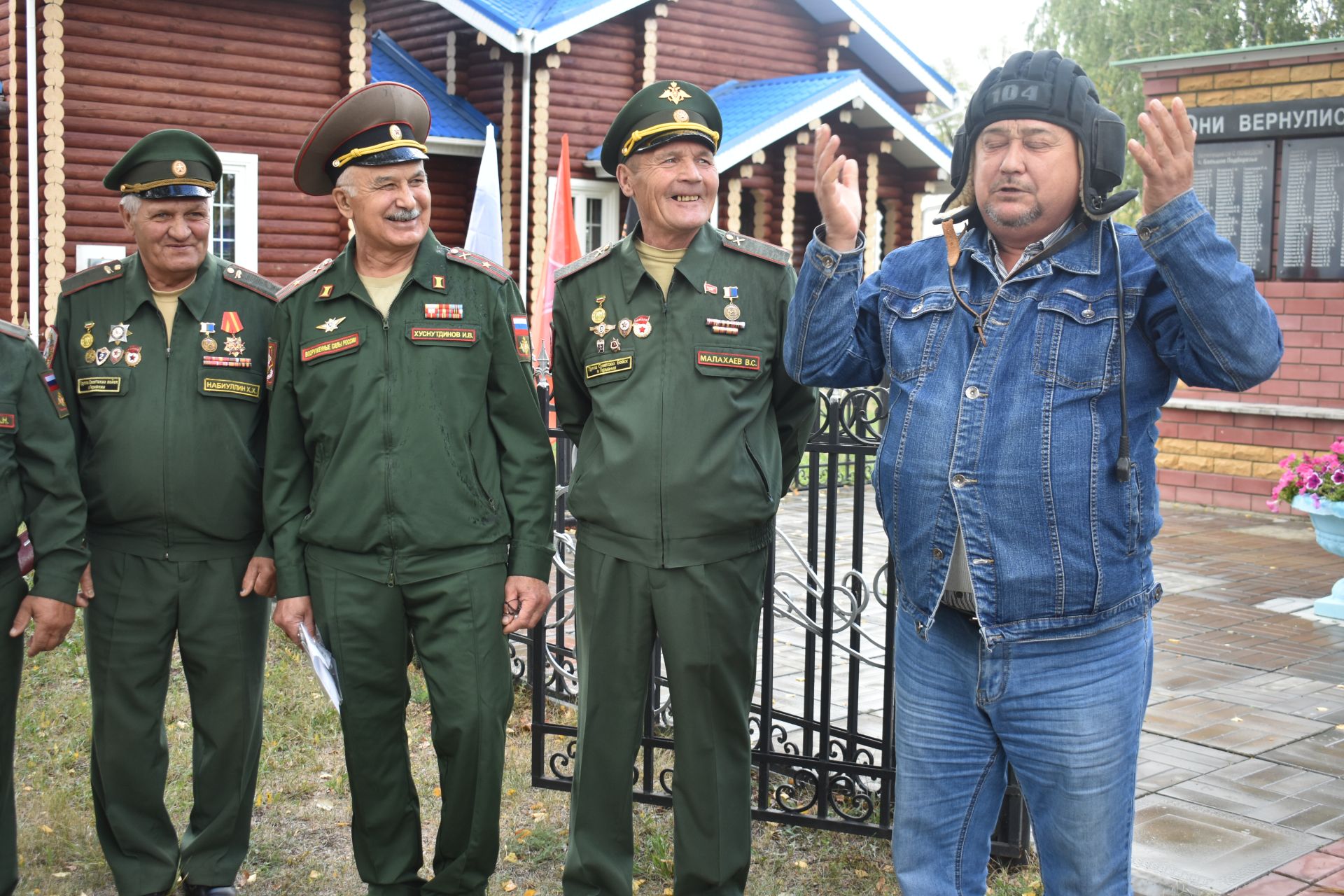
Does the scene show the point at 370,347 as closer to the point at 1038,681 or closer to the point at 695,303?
the point at 695,303

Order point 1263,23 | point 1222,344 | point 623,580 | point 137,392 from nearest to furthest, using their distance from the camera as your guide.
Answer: point 1222,344 → point 623,580 → point 137,392 → point 1263,23

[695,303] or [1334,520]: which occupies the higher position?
[695,303]

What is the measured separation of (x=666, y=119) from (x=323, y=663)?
169 cm

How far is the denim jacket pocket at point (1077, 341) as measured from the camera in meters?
2.56

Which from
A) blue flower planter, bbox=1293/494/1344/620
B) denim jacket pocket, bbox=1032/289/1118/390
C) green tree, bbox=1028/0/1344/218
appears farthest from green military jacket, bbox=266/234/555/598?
green tree, bbox=1028/0/1344/218

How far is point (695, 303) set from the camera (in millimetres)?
3559

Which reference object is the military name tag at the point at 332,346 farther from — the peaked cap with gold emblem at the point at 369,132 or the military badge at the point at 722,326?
the military badge at the point at 722,326

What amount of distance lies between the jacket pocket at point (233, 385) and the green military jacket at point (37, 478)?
399mm

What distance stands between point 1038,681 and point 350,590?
188 cm

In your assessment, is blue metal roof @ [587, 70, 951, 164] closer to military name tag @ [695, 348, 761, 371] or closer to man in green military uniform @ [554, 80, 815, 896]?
man in green military uniform @ [554, 80, 815, 896]

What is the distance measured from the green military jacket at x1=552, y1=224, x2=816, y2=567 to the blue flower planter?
5281 millimetres

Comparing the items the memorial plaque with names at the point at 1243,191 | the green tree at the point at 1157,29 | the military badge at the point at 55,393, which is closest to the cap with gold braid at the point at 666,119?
the military badge at the point at 55,393

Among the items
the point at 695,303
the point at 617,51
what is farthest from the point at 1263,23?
the point at 695,303

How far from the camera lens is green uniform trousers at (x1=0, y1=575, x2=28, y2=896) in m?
3.65
